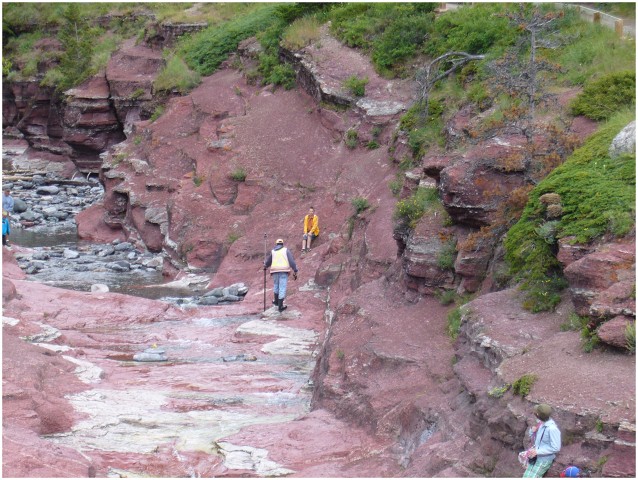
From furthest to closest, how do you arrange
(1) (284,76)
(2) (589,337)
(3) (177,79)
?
(3) (177,79) → (1) (284,76) → (2) (589,337)

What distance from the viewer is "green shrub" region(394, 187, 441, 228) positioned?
688 inches

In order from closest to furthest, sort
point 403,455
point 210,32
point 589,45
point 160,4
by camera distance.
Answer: point 403,455
point 589,45
point 210,32
point 160,4

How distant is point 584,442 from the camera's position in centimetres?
918

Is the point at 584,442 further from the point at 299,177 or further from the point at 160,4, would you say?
the point at 160,4

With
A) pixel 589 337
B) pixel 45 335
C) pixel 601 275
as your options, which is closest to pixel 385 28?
pixel 45 335

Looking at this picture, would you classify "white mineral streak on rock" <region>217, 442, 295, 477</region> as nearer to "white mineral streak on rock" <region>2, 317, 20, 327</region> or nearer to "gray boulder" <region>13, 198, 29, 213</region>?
"white mineral streak on rock" <region>2, 317, 20, 327</region>

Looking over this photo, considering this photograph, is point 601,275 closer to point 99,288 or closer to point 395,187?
point 395,187

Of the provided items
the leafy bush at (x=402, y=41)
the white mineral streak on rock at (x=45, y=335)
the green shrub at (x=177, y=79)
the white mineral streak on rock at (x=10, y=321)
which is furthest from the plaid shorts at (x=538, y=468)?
the green shrub at (x=177, y=79)

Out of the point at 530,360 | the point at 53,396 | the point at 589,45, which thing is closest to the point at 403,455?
the point at 530,360

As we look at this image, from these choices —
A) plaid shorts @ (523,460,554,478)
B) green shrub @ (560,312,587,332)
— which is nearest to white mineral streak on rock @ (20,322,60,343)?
green shrub @ (560,312,587,332)

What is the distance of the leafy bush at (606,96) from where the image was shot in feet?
56.7

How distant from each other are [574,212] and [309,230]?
14.9 meters

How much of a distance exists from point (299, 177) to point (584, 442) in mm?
23094

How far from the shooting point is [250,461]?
12422 mm
